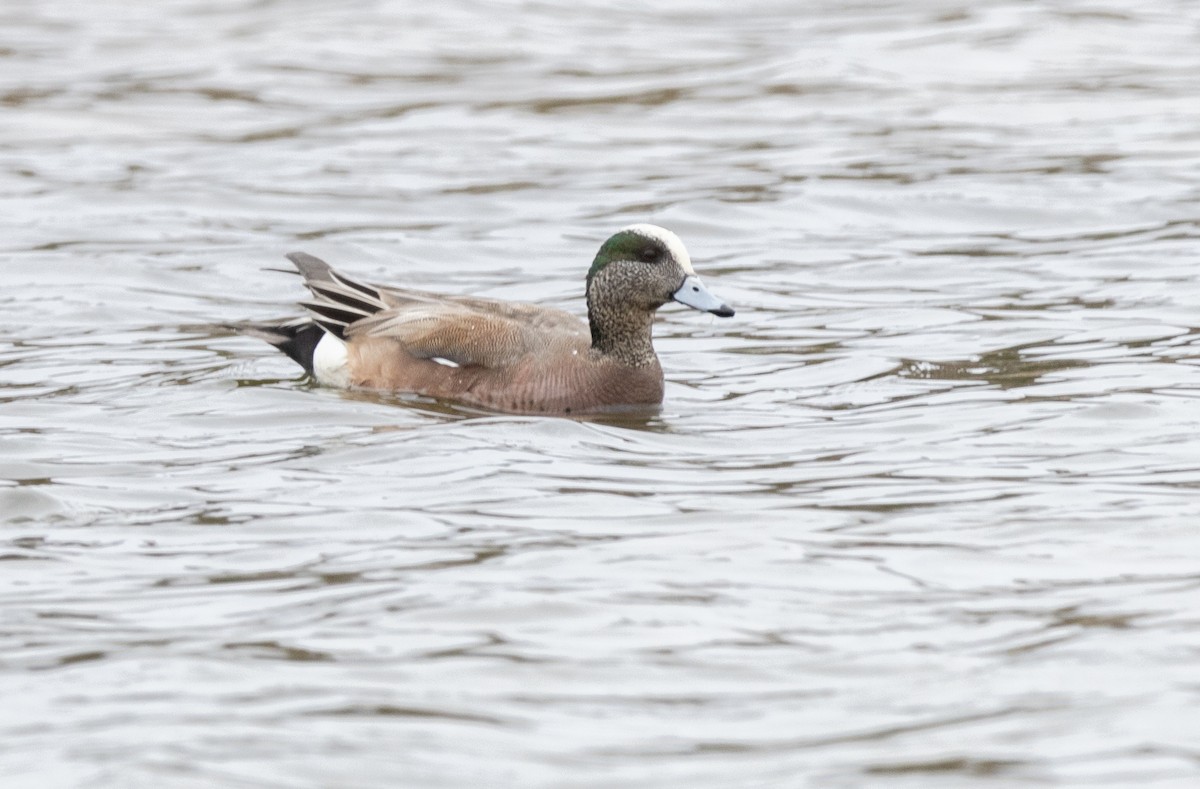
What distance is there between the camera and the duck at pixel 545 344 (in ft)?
29.4

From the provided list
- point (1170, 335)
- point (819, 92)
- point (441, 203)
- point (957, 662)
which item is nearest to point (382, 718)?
point (957, 662)

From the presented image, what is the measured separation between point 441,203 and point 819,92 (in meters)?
4.30

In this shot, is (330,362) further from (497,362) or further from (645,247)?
(645,247)

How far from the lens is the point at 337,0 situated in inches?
842

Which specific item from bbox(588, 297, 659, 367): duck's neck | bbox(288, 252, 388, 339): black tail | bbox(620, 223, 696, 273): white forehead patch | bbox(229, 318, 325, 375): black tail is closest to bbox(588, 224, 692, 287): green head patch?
bbox(620, 223, 696, 273): white forehead patch

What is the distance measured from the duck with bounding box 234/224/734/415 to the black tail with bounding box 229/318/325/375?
0.78 feet

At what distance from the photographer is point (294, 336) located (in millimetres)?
9820

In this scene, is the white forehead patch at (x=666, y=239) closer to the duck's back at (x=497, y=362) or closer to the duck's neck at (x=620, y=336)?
the duck's neck at (x=620, y=336)

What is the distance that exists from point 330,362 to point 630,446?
1743 millimetres

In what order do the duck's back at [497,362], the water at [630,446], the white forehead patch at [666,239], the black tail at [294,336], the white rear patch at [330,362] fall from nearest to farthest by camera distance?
the water at [630,446], the duck's back at [497,362], the white forehead patch at [666,239], the white rear patch at [330,362], the black tail at [294,336]

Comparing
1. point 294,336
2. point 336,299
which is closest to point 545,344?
point 336,299

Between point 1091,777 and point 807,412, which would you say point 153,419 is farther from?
point 1091,777

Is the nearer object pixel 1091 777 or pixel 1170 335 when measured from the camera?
pixel 1091 777

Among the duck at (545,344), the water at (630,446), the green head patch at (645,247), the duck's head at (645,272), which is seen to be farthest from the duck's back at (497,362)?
the green head patch at (645,247)
